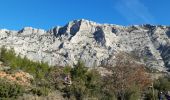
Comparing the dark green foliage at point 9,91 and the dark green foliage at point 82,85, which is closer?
the dark green foliage at point 9,91

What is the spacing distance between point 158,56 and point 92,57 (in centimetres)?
3574

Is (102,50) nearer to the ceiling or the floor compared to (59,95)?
nearer to the ceiling

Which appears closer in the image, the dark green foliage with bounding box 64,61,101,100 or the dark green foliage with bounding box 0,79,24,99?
the dark green foliage with bounding box 0,79,24,99

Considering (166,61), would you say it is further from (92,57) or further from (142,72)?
(142,72)

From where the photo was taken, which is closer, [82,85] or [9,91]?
[9,91]

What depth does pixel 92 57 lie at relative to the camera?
187625 mm

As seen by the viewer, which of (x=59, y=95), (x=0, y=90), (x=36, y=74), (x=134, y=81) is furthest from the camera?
(x=36, y=74)

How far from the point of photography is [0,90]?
31.7 metres

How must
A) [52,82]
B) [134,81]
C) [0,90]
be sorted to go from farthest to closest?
[52,82] < [134,81] < [0,90]

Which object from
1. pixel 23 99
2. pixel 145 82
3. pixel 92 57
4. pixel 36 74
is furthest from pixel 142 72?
pixel 92 57

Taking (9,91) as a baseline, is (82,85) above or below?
above

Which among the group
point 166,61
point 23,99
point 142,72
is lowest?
point 23,99

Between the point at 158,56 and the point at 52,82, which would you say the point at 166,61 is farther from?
the point at 52,82

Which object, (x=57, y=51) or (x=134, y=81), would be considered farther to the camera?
(x=57, y=51)
